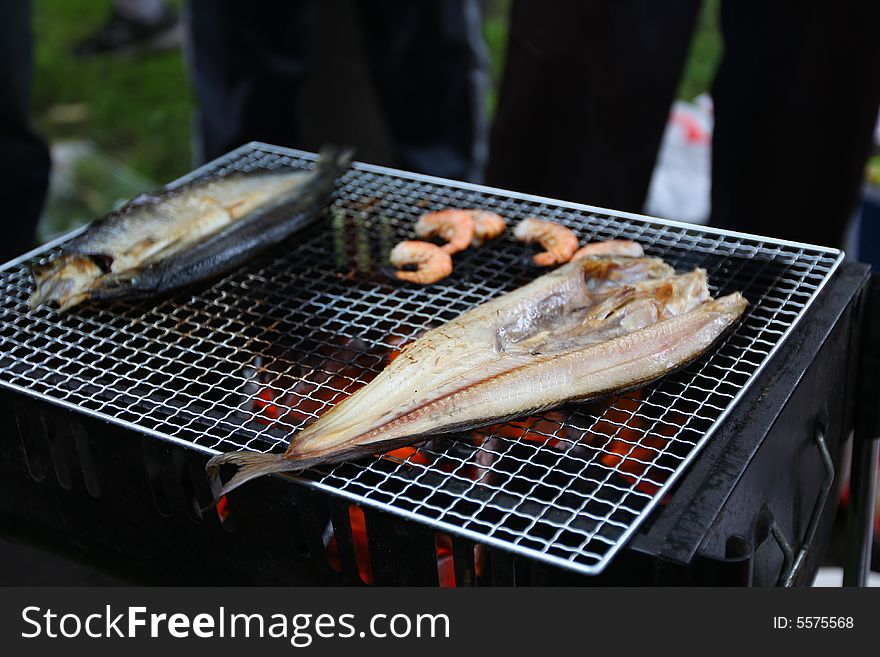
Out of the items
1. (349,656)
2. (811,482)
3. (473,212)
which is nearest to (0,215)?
(473,212)

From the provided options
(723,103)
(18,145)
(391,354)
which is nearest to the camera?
(391,354)

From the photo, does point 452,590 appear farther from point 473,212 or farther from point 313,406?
point 473,212

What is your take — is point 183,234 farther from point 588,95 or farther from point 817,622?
point 588,95

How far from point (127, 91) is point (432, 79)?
12.6 ft

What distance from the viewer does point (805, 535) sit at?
7.55ft

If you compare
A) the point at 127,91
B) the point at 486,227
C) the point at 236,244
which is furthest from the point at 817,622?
the point at 127,91

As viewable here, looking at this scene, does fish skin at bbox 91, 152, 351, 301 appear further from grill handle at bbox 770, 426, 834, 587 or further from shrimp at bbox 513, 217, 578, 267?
grill handle at bbox 770, 426, 834, 587

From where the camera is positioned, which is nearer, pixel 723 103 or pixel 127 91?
pixel 723 103

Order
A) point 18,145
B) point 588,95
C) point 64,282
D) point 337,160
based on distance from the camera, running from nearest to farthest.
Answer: point 64,282
point 337,160
point 18,145
point 588,95

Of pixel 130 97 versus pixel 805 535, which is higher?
pixel 805 535

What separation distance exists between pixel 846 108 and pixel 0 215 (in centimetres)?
362

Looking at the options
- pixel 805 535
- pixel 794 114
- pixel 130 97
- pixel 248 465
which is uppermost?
pixel 248 465

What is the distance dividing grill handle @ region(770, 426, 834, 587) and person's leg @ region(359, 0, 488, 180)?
392cm

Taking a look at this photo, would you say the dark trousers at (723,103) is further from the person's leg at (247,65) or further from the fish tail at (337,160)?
the fish tail at (337,160)
